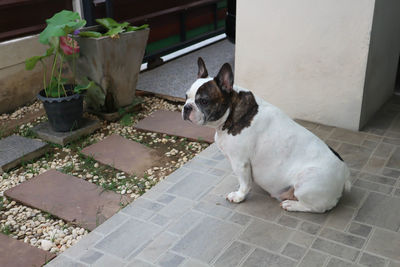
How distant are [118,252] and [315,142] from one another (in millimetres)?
1559

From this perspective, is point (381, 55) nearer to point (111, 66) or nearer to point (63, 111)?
point (111, 66)

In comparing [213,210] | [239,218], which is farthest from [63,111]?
[239,218]

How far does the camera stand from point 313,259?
2.74 meters

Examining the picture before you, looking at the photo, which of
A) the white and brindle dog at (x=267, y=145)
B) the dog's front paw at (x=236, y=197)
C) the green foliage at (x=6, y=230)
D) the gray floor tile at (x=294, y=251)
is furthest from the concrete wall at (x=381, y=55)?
the green foliage at (x=6, y=230)

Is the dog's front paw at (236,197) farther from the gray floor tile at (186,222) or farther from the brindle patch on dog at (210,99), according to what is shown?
the brindle patch on dog at (210,99)

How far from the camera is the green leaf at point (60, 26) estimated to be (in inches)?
169

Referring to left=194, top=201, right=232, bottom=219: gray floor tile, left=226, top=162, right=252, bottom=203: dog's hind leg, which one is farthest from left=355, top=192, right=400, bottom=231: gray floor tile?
left=194, top=201, right=232, bottom=219: gray floor tile

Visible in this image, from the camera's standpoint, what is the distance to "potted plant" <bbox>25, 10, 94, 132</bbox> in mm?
4363

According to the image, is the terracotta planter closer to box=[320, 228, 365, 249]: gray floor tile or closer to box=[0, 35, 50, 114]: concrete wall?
box=[0, 35, 50, 114]: concrete wall

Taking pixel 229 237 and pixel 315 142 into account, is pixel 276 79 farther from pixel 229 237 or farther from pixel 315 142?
pixel 229 237

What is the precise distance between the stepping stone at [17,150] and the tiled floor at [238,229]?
1434 mm

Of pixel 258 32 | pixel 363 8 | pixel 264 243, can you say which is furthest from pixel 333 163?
pixel 258 32

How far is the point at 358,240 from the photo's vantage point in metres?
2.91

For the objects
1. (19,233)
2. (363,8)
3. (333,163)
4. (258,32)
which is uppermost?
(363,8)
